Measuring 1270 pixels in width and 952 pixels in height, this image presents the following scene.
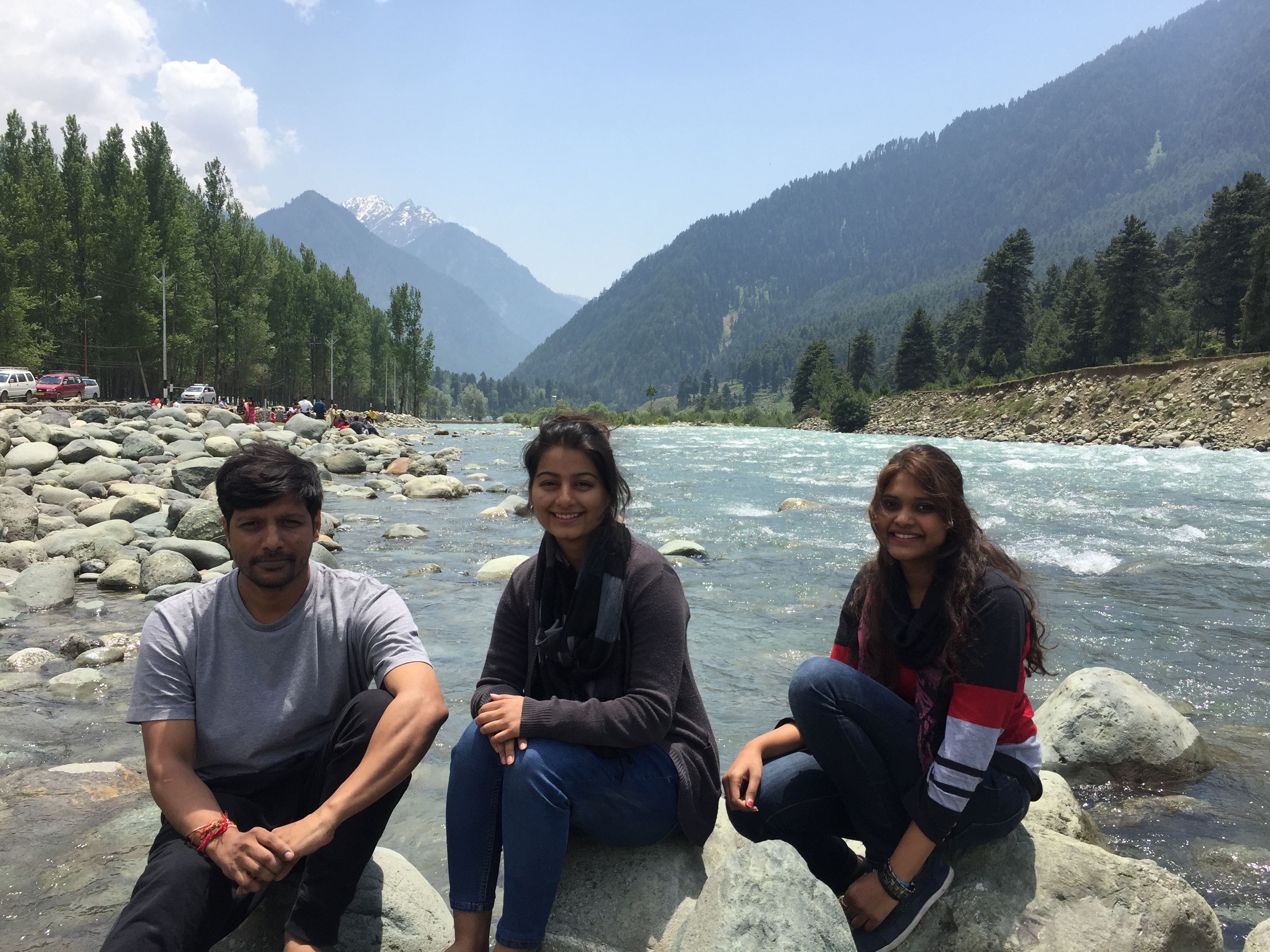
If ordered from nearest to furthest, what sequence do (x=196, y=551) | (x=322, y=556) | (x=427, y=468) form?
(x=196, y=551), (x=322, y=556), (x=427, y=468)

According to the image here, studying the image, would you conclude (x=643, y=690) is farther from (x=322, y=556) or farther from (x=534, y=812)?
(x=322, y=556)

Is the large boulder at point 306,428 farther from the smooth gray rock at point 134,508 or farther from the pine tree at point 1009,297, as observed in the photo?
the pine tree at point 1009,297

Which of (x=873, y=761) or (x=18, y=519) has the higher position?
(x=873, y=761)

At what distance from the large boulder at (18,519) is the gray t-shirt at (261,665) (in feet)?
27.5

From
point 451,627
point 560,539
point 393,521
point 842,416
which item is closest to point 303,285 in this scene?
point 842,416

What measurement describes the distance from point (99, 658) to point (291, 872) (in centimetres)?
419

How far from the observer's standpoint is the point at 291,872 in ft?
7.72

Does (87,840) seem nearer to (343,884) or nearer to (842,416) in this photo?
(343,884)

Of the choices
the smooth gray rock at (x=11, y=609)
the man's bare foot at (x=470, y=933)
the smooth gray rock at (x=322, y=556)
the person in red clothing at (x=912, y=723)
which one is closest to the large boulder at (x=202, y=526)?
the smooth gray rock at (x=322, y=556)

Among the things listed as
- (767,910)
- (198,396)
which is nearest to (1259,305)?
(767,910)

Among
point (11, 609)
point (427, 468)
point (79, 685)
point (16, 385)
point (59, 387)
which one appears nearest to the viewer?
point (79, 685)

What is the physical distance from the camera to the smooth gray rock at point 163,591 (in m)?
7.23

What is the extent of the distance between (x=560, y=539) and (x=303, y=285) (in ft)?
209

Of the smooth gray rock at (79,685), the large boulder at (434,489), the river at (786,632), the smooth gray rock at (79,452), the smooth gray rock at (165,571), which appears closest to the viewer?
the river at (786,632)
